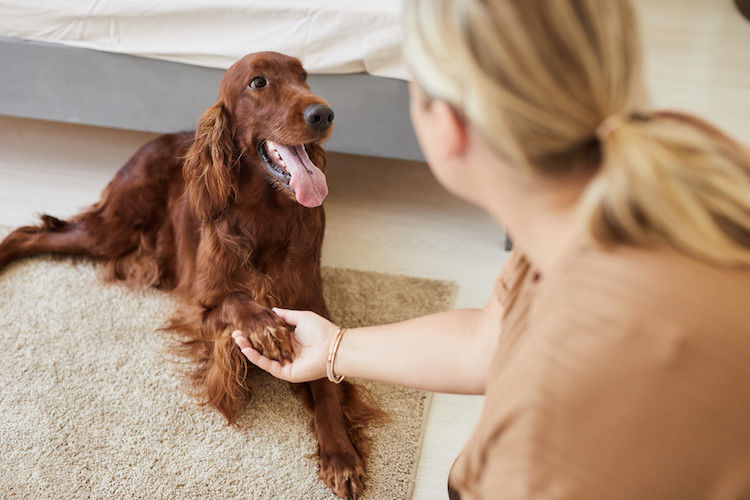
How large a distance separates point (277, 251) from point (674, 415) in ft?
3.86

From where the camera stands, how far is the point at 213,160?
5.43ft

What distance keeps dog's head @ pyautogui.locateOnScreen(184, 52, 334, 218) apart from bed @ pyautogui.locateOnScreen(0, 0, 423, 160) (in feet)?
1.46

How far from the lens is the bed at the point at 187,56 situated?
6.88ft

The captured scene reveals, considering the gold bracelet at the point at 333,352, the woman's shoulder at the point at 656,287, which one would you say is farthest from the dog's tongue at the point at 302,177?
the woman's shoulder at the point at 656,287

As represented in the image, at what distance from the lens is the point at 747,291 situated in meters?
0.73

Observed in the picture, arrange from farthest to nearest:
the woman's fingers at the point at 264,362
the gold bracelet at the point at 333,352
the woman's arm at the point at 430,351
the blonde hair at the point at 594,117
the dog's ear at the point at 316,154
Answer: the dog's ear at the point at 316,154 < the woman's fingers at the point at 264,362 < the gold bracelet at the point at 333,352 < the woman's arm at the point at 430,351 < the blonde hair at the point at 594,117

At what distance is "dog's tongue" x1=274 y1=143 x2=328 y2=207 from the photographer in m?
1.68

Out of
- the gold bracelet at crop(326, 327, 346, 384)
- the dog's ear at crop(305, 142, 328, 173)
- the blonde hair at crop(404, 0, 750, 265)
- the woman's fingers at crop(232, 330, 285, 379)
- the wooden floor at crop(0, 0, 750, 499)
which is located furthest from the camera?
the wooden floor at crop(0, 0, 750, 499)

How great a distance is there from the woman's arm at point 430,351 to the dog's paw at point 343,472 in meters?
0.33

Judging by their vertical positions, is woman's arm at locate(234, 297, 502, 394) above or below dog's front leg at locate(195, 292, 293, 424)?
above

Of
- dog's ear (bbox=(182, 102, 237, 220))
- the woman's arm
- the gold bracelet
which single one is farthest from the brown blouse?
dog's ear (bbox=(182, 102, 237, 220))

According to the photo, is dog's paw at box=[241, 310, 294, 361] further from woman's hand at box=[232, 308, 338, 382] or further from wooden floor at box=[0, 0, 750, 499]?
wooden floor at box=[0, 0, 750, 499]

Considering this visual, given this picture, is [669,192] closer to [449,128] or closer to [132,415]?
[449,128]

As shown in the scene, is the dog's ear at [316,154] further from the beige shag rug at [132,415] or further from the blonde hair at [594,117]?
the blonde hair at [594,117]
